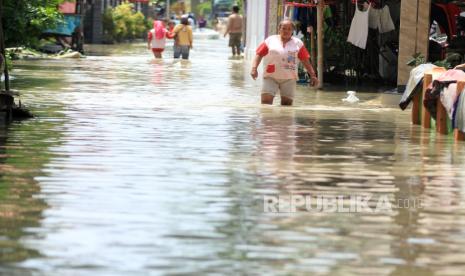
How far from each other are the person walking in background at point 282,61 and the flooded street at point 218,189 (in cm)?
42

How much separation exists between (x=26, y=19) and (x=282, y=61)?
23.2ft

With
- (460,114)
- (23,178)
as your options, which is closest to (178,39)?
(460,114)

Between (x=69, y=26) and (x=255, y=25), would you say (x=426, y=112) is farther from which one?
(x=255, y=25)

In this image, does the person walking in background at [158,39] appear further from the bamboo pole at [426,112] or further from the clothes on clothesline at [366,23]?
the bamboo pole at [426,112]

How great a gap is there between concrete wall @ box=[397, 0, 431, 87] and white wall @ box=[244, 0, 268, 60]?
531 inches

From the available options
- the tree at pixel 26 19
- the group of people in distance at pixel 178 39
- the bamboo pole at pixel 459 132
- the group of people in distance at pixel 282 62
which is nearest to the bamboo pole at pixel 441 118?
the bamboo pole at pixel 459 132

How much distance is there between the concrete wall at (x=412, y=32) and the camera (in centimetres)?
2208

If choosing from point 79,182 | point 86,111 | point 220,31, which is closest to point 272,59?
point 86,111

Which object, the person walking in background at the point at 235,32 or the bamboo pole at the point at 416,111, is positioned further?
the person walking in background at the point at 235,32

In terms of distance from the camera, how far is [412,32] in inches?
873

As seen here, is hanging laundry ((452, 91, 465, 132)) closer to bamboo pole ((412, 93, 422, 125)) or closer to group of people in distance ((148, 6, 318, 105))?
bamboo pole ((412, 93, 422, 125))

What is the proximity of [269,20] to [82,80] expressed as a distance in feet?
27.8

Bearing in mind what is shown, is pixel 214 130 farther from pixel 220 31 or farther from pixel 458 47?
pixel 220 31

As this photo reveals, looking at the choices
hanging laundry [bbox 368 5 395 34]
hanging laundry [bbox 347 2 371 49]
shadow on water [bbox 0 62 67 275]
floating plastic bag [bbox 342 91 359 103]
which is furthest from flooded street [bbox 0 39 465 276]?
hanging laundry [bbox 368 5 395 34]
